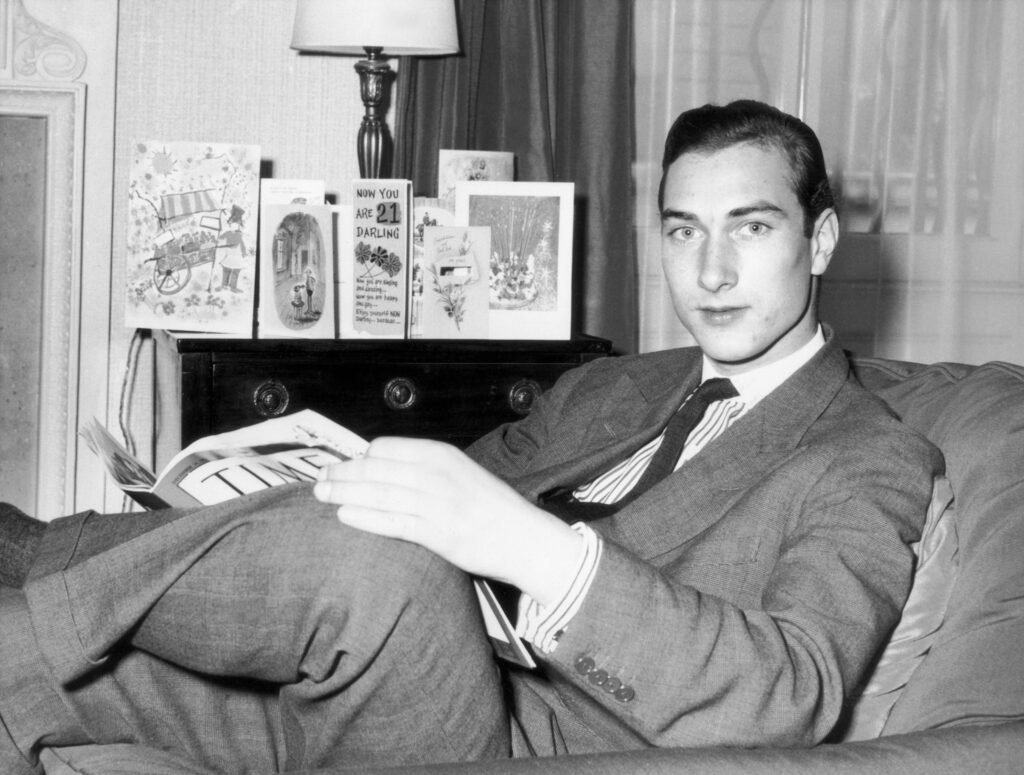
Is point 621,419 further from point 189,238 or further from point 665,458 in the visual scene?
point 189,238

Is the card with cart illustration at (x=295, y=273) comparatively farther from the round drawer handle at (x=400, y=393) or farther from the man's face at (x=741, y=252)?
the man's face at (x=741, y=252)

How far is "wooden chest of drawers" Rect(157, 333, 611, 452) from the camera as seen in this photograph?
2123 millimetres

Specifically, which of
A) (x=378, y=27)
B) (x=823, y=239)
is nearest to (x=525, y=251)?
(x=378, y=27)

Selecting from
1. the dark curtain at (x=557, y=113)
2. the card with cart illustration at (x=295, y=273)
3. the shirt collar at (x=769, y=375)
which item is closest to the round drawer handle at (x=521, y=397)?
the card with cart illustration at (x=295, y=273)

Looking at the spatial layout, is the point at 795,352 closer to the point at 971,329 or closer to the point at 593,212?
the point at 593,212

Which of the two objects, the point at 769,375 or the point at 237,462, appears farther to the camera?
the point at 769,375

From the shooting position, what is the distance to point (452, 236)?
91.4 inches

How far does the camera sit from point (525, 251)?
92.8 inches

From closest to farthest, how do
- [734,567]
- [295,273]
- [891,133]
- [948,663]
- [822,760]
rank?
[822,760]
[948,663]
[734,567]
[295,273]
[891,133]

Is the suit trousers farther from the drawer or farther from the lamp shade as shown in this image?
the lamp shade

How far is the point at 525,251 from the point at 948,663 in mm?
1393

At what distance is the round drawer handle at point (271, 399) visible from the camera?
2148 mm

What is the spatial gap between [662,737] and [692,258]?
26.8 inches

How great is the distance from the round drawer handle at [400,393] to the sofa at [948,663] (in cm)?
102
